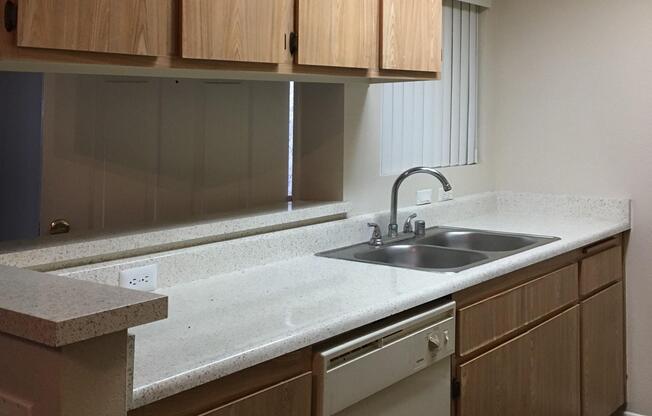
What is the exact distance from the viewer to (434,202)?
11.2 ft

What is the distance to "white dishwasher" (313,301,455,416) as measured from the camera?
1.76 meters

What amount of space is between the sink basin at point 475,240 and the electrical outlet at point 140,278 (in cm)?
132

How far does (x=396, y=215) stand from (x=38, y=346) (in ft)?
6.82

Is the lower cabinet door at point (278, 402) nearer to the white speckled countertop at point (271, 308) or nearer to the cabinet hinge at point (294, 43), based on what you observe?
the white speckled countertop at point (271, 308)

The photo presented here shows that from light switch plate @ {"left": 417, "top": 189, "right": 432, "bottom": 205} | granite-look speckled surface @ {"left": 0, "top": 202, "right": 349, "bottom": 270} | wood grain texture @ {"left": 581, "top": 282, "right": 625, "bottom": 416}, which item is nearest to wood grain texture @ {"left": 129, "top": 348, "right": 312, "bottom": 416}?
granite-look speckled surface @ {"left": 0, "top": 202, "right": 349, "bottom": 270}

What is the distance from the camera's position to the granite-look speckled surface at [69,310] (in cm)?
101

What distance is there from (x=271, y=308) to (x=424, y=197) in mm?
1597

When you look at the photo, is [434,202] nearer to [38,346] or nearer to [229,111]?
[229,111]

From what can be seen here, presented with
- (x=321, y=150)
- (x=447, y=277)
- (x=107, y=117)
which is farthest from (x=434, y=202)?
(x=107, y=117)

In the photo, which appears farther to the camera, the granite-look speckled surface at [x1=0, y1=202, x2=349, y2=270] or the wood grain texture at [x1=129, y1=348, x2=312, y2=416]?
the granite-look speckled surface at [x1=0, y1=202, x2=349, y2=270]

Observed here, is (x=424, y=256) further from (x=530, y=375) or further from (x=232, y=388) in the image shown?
(x=232, y=388)

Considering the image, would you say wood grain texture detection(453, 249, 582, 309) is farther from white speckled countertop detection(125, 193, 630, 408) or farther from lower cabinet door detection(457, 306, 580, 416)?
lower cabinet door detection(457, 306, 580, 416)

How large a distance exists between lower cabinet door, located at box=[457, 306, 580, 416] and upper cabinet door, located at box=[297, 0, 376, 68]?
1041 millimetres

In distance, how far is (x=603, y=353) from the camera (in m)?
3.27
